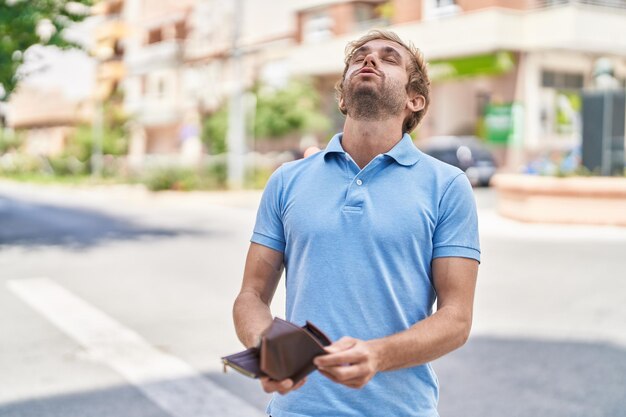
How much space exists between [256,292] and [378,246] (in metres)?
0.39

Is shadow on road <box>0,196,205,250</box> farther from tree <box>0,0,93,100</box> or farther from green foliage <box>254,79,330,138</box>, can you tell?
green foliage <box>254,79,330,138</box>

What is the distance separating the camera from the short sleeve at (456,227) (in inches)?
81.9

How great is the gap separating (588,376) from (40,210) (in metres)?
19.9

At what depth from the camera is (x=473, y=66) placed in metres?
33.8

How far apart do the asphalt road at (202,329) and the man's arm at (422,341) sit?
10.7 feet

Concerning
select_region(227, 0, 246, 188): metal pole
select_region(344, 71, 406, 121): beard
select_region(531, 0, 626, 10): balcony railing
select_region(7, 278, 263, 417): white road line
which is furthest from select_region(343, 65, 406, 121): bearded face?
select_region(531, 0, 626, 10): balcony railing

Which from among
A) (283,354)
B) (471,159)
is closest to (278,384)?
(283,354)

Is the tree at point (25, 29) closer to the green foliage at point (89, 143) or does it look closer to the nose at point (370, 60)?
the nose at point (370, 60)

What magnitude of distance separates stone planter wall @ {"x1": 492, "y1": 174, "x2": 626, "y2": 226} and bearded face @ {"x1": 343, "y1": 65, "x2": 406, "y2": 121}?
49.3 ft

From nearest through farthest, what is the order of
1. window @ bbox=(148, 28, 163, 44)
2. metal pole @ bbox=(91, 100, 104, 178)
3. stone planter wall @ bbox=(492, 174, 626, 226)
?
1. stone planter wall @ bbox=(492, 174, 626, 226)
2. metal pole @ bbox=(91, 100, 104, 178)
3. window @ bbox=(148, 28, 163, 44)

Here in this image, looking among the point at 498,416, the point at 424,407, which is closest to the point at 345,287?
the point at 424,407

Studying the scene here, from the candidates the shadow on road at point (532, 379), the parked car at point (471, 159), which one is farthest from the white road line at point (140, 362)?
the parked car at point (471, 159)

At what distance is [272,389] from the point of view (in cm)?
182

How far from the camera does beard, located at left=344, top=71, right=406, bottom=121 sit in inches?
82.3
